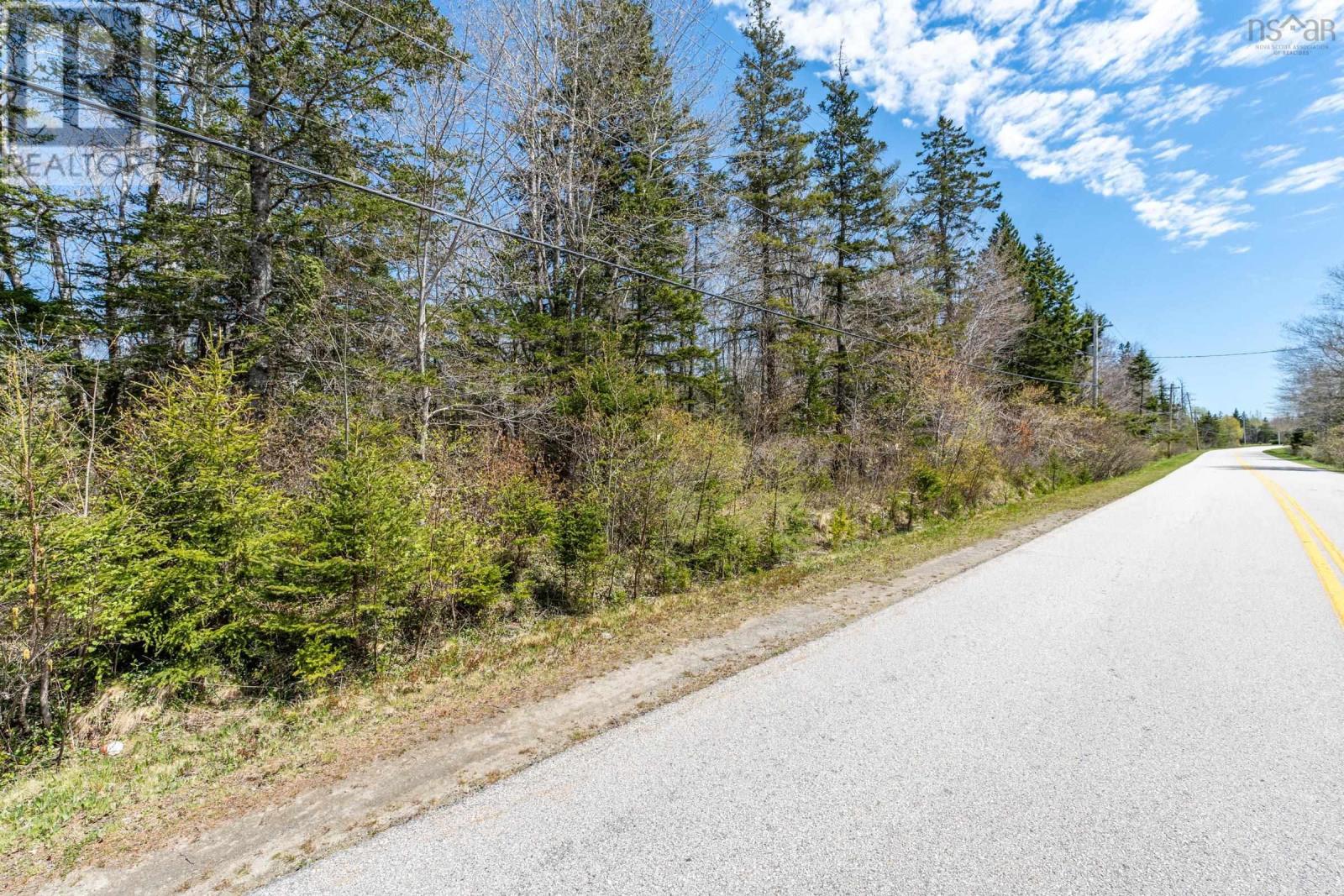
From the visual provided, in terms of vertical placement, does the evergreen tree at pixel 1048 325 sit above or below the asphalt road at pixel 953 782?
above

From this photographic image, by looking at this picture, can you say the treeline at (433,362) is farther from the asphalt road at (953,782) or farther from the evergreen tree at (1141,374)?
the evergreen tree at (1141,374)

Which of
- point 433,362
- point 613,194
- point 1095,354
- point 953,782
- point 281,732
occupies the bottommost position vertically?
point 281,732

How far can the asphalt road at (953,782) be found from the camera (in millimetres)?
2141

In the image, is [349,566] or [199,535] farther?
[349,566]

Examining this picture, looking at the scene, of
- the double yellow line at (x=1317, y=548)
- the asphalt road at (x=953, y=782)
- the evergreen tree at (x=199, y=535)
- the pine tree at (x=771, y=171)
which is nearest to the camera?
the asphalt road at (x=953, y=782)

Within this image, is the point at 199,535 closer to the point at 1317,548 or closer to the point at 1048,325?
the point at 1317,548

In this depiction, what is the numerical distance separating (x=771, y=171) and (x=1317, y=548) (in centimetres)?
1548

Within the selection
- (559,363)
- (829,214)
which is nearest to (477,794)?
(559,363)

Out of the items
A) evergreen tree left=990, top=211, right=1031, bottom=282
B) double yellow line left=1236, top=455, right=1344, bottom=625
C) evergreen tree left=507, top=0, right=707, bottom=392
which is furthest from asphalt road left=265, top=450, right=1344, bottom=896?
evergreen tree left=990, top=211, right=1031, bottom=282

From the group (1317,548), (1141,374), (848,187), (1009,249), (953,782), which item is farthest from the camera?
(1141,374)

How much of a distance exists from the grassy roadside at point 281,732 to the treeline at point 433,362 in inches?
16.5

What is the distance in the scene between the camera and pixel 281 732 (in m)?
3.70

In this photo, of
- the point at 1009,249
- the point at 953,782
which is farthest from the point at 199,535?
the point at 1009,249

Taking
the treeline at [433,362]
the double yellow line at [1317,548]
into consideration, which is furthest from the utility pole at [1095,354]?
the double yellow line at [1317,548]
